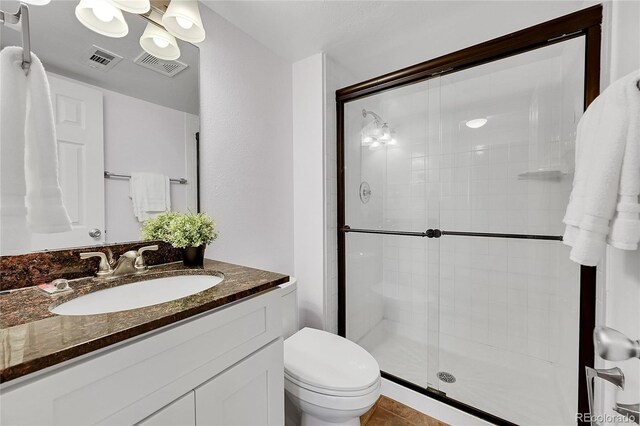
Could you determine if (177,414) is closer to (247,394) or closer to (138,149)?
(247,394)

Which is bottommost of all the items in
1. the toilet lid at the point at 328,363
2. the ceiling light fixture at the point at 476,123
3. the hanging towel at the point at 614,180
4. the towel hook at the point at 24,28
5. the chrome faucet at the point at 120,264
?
the toilet lid at the point at 328,363

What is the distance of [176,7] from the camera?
1.04 m

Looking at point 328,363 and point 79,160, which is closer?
point 79,160

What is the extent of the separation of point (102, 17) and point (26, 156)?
2.23 feet

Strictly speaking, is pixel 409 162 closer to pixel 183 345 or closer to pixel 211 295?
pixel 211 295

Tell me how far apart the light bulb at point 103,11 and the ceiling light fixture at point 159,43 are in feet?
0.37

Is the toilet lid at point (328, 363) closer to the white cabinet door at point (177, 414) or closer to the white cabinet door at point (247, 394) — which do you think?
the white cabinet door at point (247, 394)

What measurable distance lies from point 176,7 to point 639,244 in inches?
64.7

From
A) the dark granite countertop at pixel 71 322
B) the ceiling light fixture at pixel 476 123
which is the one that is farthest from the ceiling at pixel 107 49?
the ceiling light fixture at pixel 476 123

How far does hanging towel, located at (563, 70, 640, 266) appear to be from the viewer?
0.53 meters

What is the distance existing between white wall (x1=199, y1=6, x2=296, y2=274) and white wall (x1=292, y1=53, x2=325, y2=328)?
0.05 meters

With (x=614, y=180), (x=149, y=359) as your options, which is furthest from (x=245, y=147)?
(x=614, y=180)

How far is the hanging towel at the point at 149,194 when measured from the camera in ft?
3.47

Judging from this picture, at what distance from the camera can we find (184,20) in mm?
1103
